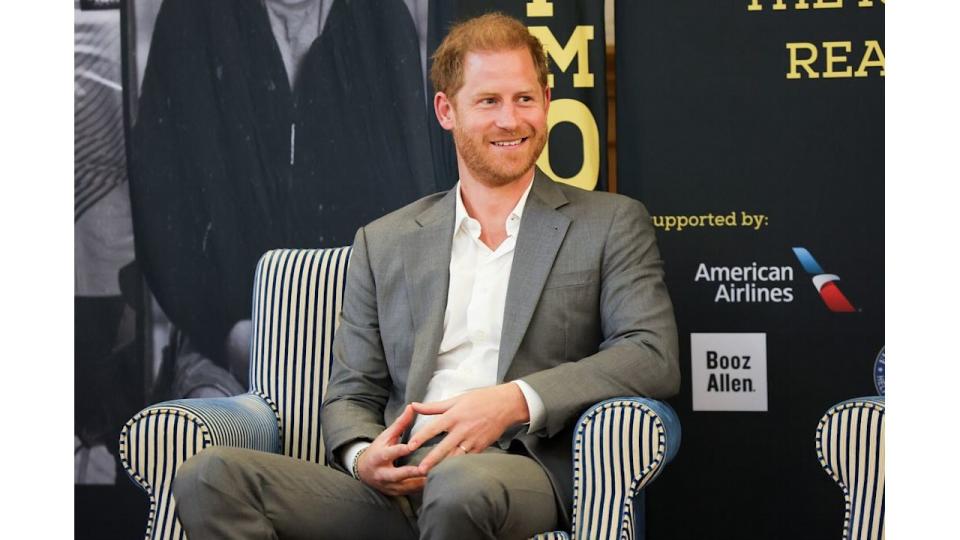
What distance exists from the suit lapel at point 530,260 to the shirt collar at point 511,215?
22 mm

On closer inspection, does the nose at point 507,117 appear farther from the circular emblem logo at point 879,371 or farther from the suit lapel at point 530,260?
the circular emblem logo at point 879,371

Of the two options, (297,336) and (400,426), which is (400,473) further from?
(297,336)

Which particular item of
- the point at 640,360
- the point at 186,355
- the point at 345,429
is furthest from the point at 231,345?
the point at 640,360

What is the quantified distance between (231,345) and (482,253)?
1353mm

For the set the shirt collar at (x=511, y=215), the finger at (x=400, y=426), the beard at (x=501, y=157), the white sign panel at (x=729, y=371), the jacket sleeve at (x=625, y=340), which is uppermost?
the beard at (x=501, y=157)

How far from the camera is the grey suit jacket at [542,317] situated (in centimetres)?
257

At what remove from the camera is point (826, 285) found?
362cm

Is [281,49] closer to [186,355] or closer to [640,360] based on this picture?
[186,355]

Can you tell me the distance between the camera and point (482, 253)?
2875 millimetres

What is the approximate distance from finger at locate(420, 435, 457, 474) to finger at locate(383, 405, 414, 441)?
3.7 inches

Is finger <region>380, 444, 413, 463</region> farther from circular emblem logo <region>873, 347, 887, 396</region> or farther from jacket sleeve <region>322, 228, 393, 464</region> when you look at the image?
circular emblem logo <region>873, 347, 887, 396</region>

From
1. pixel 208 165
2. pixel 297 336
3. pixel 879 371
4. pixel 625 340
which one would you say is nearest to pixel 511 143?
pixel 625 340

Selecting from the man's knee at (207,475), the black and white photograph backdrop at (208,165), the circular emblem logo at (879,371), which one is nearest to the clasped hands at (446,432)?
the man's knee at (207,475)

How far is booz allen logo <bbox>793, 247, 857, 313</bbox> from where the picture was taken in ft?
11.8
